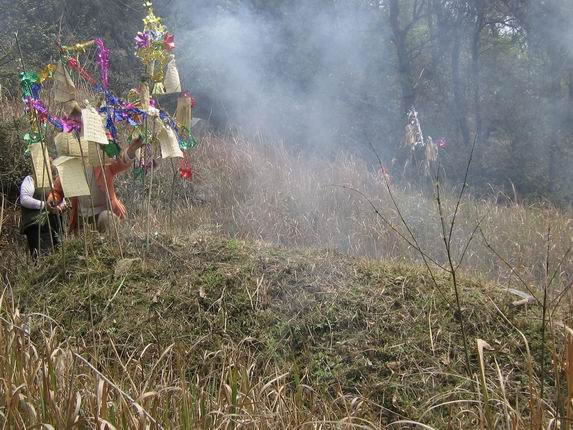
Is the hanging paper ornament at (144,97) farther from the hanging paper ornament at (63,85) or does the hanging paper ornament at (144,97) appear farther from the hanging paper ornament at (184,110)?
the hanging paper ornament at (63,85)

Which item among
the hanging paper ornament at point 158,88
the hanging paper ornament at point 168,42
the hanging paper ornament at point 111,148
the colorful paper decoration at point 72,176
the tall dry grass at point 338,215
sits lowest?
the tall dry grass at point 338,215

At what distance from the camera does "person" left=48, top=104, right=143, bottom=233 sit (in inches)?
139

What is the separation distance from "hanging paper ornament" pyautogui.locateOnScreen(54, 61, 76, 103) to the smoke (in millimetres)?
6262

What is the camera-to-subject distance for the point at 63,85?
2.95 metres

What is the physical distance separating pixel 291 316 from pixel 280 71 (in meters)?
8.28

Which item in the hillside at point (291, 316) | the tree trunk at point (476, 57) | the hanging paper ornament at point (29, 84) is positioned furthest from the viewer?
the tree trunk at point (476, 57)

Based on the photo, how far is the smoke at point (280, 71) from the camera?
987 cm

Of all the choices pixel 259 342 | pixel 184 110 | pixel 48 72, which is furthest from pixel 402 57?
pixel 259 342

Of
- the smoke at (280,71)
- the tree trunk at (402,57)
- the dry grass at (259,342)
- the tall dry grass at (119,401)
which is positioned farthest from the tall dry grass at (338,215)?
the tree trunk at (402,57)

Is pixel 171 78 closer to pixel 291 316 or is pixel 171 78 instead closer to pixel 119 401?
pixel 291 316

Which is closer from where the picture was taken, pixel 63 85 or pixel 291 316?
pixel 291 316

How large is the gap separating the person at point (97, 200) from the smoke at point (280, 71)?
561 cm

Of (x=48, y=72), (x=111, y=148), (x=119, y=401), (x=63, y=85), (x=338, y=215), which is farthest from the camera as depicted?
(x=338, y=215)

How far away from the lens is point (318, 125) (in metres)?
10.3
